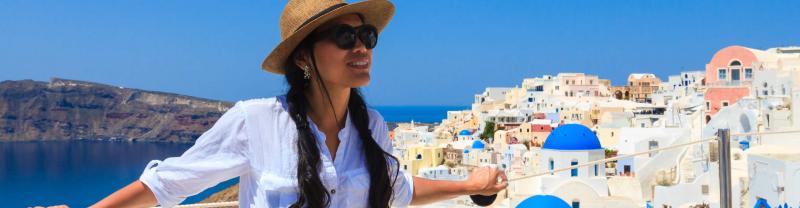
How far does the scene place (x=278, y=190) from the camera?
4.46ft

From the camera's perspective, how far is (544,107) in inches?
1411

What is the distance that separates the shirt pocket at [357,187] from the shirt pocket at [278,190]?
0.11 meters

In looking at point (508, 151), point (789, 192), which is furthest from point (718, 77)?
point (789, 192)

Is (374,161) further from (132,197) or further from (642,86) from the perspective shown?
(642,86)

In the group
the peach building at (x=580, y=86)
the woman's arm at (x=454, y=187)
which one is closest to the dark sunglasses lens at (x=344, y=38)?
the woman's arm at (x=454, y=187)

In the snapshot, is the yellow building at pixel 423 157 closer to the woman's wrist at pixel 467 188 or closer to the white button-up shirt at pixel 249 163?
the woman's wrist at pixel 467 188

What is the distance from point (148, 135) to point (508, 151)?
8724cm

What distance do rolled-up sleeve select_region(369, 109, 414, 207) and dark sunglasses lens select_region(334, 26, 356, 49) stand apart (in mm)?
219

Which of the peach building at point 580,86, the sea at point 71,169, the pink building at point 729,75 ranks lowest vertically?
the sea at point 71,169

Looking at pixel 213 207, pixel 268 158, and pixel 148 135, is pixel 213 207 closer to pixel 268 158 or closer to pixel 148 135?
pixel 268 158

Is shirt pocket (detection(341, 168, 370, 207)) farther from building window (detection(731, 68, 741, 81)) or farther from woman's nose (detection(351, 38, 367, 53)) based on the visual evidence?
building window (detection(731, 68, 741, 81))

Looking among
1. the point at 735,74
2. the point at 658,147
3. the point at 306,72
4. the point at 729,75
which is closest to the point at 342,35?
the point at 306,72

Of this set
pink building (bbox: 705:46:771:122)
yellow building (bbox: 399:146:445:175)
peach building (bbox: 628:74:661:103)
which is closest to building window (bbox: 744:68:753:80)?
pink building (bbox: 705:46:771:122)

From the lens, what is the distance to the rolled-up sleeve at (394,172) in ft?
5.19
